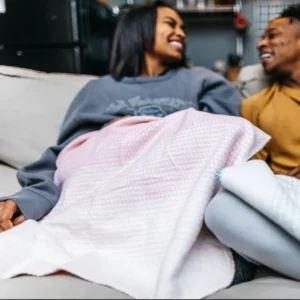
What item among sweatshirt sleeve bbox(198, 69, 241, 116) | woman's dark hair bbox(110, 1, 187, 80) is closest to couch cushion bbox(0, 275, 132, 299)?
sweatshirt sleeve bbox(198, 69, 241, 116)

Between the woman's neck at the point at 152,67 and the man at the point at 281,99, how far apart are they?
0.31 m

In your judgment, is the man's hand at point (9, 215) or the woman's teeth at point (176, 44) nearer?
the man's hand at point (9, 215)

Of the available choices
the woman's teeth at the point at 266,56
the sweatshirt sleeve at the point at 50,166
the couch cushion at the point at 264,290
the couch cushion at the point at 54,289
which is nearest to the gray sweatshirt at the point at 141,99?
the sweatshirt sleeve at the point at 50,166

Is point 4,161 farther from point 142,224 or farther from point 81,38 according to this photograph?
point 81,38

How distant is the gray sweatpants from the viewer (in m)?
0.65

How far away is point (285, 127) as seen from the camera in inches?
44.1

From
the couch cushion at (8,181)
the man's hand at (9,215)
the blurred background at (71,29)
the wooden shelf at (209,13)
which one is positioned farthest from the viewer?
the wooden shelf at (209,13)

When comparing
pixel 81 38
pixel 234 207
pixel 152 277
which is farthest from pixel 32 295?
pixel 81 38

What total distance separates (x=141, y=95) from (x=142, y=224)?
0.61 m

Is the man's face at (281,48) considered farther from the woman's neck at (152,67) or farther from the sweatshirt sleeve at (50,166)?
the sweatshirt sleeve at (50,166)

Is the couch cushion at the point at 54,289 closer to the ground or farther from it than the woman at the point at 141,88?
closer to the ground

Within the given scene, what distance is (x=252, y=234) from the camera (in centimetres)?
65

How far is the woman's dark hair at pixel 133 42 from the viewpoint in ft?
4.54

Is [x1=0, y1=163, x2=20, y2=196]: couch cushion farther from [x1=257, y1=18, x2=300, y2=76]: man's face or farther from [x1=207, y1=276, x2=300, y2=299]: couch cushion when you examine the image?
[x1=257, y1=18, x2=300, y2=76]: man's face
